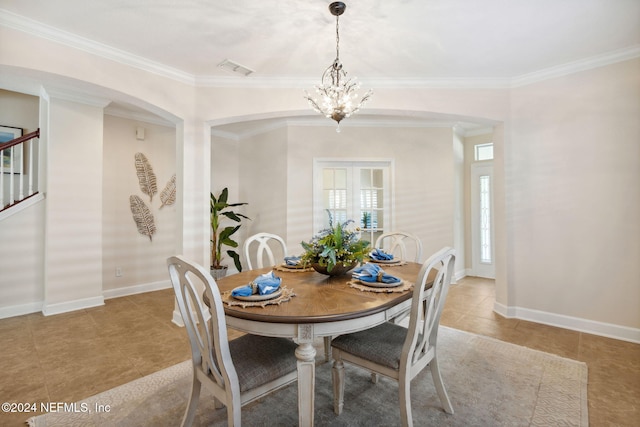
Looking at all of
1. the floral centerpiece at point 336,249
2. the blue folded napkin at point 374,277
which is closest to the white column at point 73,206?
the floral centerpiece at point 336,249

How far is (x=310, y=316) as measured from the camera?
1.33 m

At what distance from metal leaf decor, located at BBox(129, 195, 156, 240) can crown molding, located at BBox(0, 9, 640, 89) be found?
7.02 ft

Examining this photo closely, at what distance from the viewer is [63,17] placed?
2.25m

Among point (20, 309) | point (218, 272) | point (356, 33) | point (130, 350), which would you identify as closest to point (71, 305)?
point (20, 309)

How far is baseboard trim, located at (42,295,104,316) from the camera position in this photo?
3453mm

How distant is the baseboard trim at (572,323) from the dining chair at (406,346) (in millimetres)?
2166

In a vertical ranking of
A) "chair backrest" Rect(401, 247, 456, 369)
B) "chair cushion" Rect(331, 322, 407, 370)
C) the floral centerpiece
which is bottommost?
"chair cushion" Rect(331, 322, 407, 370)

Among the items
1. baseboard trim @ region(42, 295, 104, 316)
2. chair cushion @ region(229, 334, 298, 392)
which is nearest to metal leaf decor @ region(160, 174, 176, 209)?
baseboard trim @ region(42, 295, 104, 316)

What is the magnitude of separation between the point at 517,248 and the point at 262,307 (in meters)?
3.23

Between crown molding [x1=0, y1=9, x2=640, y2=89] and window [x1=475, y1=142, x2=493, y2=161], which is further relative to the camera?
window [x1=475, y1=142, x2=493, y2=161]

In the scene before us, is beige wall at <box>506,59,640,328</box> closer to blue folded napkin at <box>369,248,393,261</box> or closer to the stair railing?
blue folded napkin at <box>369,248,393,261</box>

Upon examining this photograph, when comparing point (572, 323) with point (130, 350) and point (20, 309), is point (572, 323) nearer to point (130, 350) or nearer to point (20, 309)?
point (130, 350)

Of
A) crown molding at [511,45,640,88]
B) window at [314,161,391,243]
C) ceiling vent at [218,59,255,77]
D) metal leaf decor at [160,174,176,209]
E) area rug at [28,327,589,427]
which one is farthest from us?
window at [314,161,391,243]

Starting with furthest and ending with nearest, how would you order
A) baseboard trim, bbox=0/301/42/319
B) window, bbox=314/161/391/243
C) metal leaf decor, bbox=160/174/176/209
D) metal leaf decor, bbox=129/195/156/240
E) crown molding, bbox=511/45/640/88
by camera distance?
1. window, bbox=314/161/391/243
2. metal leaf decor, bbox=160/174/176/209
3. metal leaf decor, bbox=129/195/156/240
4. baseboard trim, bbox=0/301/42/319
5. crown molding, bbox=511/45/640/88
